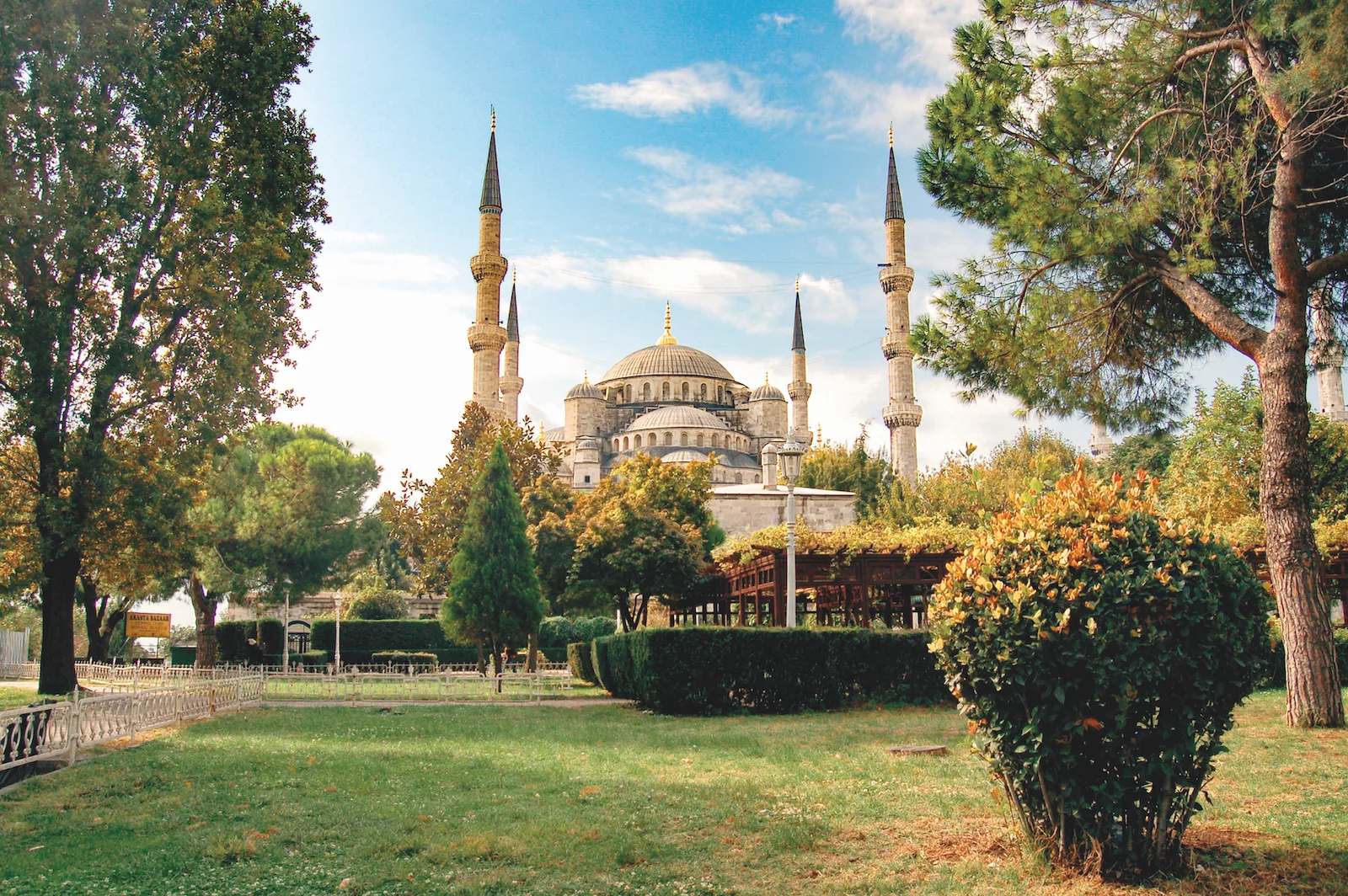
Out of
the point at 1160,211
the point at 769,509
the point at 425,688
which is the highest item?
the point at 1160,211

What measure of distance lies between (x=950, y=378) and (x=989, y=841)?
25.3 ft

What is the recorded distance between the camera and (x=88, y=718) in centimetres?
893

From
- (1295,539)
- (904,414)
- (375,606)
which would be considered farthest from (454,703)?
(904,414)

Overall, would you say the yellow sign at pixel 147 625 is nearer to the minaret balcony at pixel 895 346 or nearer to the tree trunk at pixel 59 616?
the tree trunk at pixel 59 616

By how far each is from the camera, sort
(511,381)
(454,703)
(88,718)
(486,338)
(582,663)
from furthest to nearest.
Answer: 1. (511,381)
2. (486,338)
3. (582,663)
4. (454,703)
5. (88,718)

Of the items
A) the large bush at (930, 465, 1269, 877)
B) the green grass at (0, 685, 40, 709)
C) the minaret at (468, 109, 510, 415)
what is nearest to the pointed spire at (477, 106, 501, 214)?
the minaret at (468, 109, 510, 415)

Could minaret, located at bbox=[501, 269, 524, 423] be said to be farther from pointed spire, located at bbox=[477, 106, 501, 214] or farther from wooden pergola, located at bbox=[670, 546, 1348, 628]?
wooden pergola, located at bbox=[670, 546, 1348, 628]

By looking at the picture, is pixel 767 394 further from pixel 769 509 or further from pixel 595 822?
pixel 595 822

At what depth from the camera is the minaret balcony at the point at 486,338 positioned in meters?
40.9

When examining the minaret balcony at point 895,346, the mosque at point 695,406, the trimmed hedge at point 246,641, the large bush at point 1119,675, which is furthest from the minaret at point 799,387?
the large bush at point 1119,675

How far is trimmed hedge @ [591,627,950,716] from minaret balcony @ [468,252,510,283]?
100 ft

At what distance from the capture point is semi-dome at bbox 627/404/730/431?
57.6 m

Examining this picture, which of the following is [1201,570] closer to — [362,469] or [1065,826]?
[1065,826]

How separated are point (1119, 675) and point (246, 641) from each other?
33.2 m
